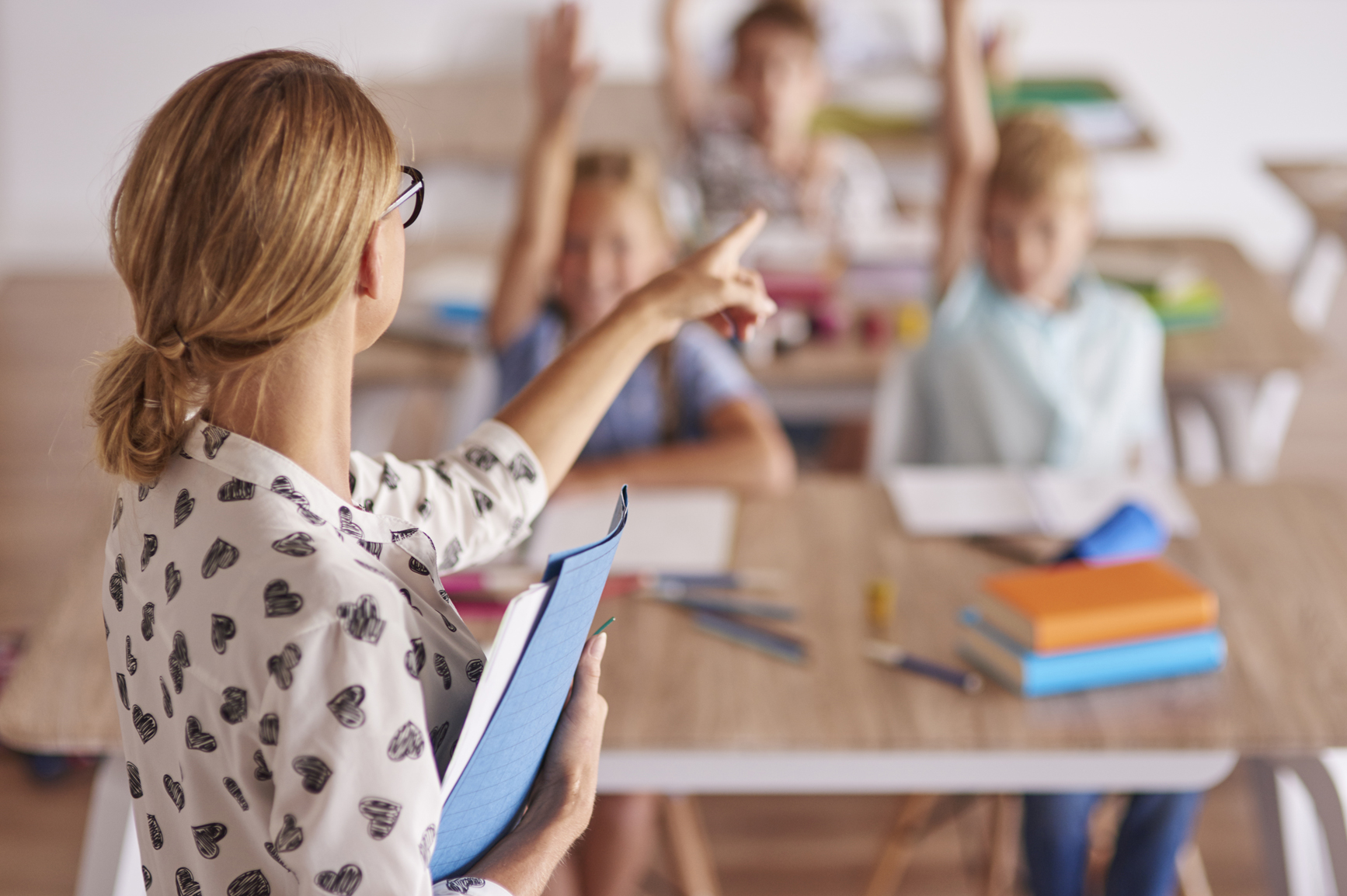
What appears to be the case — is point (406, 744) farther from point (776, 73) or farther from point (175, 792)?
point (776, 73)

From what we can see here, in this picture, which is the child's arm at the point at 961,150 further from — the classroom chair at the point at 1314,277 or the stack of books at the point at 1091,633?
the classroom chair at the point at 1314,277

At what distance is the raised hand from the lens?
5.96ft

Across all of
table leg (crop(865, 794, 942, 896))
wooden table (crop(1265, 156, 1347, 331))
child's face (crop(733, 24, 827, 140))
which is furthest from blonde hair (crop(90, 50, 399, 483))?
wooden table (crop(1265, 156, 1347, 331))

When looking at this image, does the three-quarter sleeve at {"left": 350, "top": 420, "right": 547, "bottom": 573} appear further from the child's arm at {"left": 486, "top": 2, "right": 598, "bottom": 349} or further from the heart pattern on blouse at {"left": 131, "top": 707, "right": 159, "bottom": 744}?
the child's arm at {"left": 486, "top": 2, "right": 598, "bottom": 349}

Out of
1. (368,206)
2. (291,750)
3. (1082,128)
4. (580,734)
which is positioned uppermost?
(368,206)

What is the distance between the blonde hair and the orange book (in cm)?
98

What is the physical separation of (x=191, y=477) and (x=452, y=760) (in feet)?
0.77

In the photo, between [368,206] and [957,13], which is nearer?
[368,206]

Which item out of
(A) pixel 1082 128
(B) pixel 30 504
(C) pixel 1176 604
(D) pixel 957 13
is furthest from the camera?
(A) pixel 1082 128

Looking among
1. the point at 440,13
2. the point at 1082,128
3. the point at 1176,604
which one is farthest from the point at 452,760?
the point at 440,13

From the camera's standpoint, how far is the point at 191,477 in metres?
0.80

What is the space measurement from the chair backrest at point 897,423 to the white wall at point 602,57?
135 inches

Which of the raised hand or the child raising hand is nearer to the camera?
the raised hand

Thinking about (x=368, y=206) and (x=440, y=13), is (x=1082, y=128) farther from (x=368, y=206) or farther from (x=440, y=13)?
(x=368, y=206)
